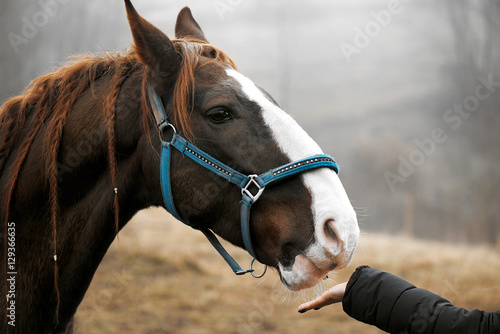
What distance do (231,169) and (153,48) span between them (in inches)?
28.3

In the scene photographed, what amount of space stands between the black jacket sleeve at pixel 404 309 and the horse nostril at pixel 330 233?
245mm

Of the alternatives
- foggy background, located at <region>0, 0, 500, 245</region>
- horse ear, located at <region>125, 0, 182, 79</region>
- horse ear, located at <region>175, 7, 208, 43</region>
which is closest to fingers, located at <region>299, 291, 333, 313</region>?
horse ear, located at <region>125, 0, 182, 79</region>

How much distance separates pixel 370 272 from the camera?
1774mm

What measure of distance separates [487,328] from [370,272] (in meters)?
0.49

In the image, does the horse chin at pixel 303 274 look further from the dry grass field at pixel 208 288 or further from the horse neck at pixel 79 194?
the dry grass field at pixel 208 288

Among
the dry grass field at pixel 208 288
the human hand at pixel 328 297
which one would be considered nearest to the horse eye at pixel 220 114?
the human hand at pixel 328 297

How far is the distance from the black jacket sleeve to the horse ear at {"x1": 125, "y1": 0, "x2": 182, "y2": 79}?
4.46ft

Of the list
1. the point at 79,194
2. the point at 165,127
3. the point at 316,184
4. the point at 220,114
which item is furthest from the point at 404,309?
the point at 79,194

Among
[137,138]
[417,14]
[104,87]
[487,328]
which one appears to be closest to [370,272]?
[487,328]

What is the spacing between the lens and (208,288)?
6.57 meters

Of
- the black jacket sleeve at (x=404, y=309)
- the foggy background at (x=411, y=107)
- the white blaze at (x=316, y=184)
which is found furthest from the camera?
the foggy background at (x=411, y=107)

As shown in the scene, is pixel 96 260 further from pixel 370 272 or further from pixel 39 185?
pixel 370 272

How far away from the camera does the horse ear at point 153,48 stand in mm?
1872

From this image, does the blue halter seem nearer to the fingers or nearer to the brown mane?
the brown mane
